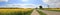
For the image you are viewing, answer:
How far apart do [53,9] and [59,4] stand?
7 cm

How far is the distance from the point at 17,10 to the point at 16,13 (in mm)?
30

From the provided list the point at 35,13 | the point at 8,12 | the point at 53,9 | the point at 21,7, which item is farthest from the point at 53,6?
the point at 8,12

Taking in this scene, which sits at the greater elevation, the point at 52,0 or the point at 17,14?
the point at 52,0

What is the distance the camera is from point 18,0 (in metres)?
0.78

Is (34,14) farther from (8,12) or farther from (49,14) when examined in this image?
(8,12)

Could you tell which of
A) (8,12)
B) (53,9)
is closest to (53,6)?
(53,9)

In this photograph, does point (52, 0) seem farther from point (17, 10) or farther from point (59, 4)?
point (17, 10)

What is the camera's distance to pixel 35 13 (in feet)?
2.50

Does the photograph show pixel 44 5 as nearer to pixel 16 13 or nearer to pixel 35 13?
pixel 35 13

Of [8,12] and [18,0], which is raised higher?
[18,0]

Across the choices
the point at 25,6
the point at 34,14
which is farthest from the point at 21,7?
the point at 34,14

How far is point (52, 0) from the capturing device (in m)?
0.77

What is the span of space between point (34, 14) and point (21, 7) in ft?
0.47

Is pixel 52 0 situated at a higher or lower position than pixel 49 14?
higher
